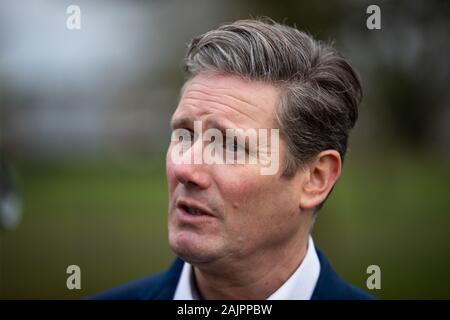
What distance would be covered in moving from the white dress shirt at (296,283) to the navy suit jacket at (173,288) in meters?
0.03

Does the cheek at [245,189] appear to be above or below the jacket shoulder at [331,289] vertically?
above

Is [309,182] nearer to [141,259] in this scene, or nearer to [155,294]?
[155,294]

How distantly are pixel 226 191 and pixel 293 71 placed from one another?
0.56 metres

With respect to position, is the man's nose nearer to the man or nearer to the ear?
the man

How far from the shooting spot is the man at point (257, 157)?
6.66 ft

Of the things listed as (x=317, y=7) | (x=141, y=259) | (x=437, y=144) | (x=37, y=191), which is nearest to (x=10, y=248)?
(x=141, y=259)

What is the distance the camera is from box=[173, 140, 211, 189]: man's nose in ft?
6.53

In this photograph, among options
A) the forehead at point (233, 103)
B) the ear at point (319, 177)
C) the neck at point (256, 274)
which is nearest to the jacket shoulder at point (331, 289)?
the neck at point (256, 274)

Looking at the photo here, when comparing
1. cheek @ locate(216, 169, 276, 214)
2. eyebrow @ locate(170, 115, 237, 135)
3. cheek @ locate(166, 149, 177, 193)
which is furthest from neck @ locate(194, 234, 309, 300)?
eyebrow @ locate(170, 115, 237, 135)

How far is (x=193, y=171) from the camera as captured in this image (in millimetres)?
1993

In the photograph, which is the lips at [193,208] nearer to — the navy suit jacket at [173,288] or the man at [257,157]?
the man at [257,157]

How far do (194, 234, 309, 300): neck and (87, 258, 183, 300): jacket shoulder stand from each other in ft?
0.58

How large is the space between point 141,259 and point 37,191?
5.68m

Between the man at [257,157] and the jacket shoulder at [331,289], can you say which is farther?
the jacket shoulder at [331,289]
